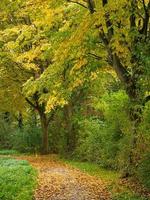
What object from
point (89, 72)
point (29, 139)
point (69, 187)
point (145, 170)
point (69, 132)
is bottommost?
point (69, 187)

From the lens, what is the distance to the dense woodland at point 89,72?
48.2 ft

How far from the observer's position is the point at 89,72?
1908 centimetres

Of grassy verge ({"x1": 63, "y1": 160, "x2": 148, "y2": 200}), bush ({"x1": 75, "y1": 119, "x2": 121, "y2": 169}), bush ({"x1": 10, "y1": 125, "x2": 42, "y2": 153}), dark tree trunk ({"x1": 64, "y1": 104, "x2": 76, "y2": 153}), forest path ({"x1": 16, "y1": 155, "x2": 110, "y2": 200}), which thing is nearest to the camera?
grassy verge ({"x1": 63, "y1": 160, "x2": 148, "y2": 200})

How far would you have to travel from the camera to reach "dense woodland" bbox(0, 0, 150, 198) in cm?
1470

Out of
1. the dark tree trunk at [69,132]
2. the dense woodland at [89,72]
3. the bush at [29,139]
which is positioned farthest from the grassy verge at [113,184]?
the bush at [29,139]

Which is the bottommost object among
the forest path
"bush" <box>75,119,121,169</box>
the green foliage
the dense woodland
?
the forest path

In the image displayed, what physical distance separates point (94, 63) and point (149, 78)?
623 cm

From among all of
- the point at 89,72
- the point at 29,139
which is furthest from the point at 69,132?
the point at 89,72

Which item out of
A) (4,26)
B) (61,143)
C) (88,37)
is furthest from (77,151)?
(88,37)

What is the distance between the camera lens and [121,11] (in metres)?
14.0

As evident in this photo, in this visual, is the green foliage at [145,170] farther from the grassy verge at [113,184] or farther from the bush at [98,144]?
the bush at [98,144]

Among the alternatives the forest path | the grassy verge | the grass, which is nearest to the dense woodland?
the grassy verge

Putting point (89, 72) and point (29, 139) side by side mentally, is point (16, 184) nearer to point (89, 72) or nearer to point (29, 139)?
point (89, 72)

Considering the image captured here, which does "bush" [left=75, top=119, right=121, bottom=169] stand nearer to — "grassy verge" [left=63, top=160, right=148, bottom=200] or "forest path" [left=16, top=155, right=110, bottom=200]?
"grassy verge" [left=63, top=160, right=148, bottom=200]
